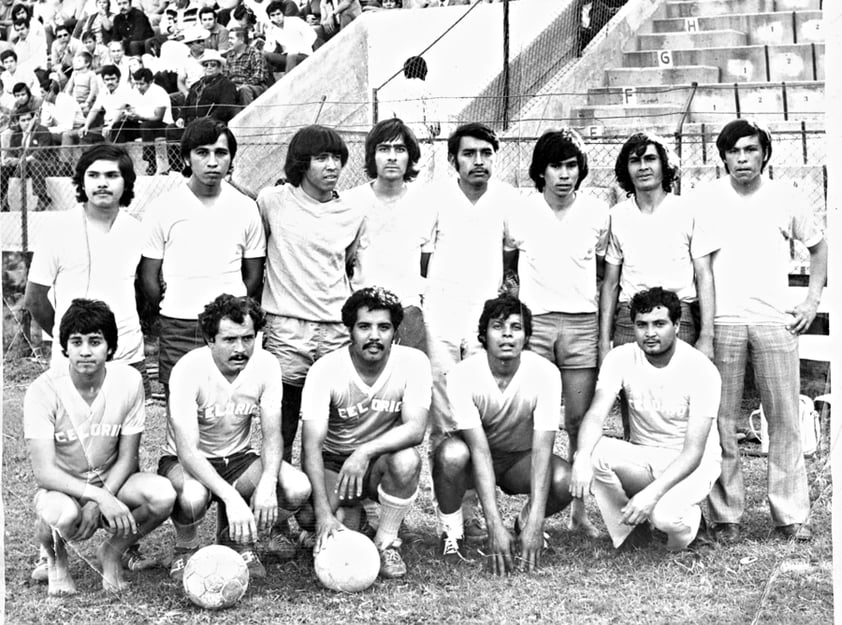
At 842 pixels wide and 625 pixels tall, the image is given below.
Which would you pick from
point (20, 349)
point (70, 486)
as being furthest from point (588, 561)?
point (20, 349)

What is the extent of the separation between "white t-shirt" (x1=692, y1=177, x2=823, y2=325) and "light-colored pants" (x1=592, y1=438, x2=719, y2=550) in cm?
84

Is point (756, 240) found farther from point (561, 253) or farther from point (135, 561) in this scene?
point (135, 561)

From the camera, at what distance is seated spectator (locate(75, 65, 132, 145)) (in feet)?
44.4

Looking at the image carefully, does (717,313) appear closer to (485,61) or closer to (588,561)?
(588,561)

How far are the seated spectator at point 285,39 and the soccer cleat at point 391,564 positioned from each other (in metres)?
10.9

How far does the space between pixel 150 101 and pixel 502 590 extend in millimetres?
9809

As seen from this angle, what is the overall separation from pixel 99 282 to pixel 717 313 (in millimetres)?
3258

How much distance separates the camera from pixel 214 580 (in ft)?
17.8

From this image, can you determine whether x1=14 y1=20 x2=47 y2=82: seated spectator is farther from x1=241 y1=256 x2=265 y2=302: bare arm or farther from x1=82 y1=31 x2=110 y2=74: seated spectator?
x1=241 y1=256 x2=265 y2=302: bare arm

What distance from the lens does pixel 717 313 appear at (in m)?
6.50

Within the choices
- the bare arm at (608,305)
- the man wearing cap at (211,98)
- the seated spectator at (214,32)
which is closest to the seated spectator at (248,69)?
the seated spectator at (214,32)

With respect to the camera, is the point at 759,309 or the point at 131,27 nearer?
the point at 759,309

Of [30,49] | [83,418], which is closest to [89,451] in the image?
[83,418]

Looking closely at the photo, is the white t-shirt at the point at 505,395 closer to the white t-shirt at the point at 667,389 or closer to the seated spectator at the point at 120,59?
the white t-shirt at the point at 667,389
